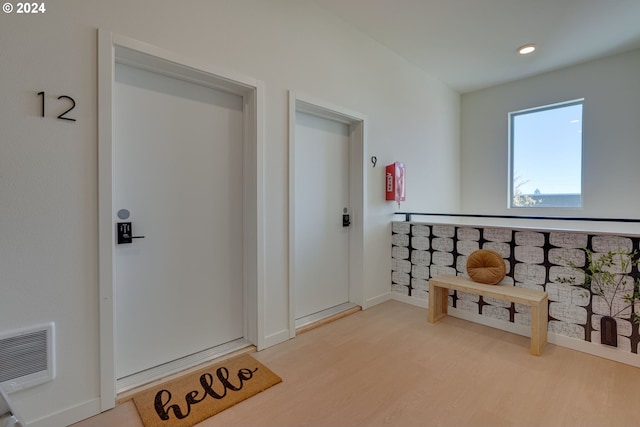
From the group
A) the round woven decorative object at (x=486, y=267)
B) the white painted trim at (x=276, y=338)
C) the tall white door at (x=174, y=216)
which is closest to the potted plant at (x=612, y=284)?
the round woven decorative object at (x=486, y=267)

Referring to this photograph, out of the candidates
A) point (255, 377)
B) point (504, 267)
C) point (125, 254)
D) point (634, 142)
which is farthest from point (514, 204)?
point (125, 254)

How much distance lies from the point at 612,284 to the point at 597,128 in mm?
2547

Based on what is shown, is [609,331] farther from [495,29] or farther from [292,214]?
[495,29]

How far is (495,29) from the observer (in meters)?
3.03

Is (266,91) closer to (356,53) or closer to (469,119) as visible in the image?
(356,53)

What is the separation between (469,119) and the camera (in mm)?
4746

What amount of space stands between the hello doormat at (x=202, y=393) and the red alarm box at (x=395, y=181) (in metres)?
2.23

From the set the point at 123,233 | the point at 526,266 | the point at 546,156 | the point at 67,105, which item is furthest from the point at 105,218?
the point at 546,156

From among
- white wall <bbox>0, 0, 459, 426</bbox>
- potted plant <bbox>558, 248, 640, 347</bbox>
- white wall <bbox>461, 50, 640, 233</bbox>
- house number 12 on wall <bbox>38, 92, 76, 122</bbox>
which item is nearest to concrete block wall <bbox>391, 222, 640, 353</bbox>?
potted plant <bbox>558, 248, 640, 347</bbox>

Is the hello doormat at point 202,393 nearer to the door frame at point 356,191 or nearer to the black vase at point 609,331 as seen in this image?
the door frame at point 356,191

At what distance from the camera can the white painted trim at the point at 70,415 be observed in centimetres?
147

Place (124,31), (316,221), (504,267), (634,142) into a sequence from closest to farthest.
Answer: (124,31) < (504,267) < (316,221) < (634,142)

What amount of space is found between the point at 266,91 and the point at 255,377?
2097mm

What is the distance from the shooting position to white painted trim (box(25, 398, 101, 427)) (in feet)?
4.81
